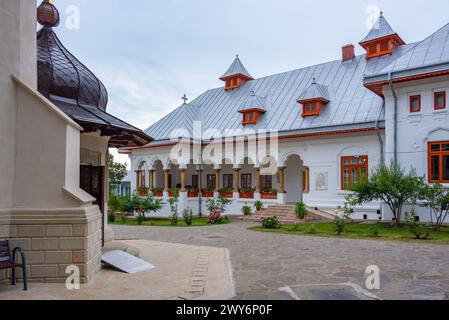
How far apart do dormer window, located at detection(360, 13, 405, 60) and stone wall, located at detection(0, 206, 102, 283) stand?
20.2m

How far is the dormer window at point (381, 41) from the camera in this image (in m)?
20.8

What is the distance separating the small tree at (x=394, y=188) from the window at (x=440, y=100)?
280 cm

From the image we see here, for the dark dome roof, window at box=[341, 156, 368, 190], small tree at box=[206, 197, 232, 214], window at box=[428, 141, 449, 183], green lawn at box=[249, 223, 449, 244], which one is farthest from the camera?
small tree at box=[206, 197, 232, 214]

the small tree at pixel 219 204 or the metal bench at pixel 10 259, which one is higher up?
the metal bench at pixel 10 259

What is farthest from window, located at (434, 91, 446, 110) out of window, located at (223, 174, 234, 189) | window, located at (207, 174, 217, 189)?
window, located at (207, 174, 217, 189)

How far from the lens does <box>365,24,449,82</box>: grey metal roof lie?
587 inches

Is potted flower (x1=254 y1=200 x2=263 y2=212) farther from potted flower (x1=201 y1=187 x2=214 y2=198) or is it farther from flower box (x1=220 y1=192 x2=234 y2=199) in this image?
potted flower (x1=201 y1=187 x2=214 y2=198)

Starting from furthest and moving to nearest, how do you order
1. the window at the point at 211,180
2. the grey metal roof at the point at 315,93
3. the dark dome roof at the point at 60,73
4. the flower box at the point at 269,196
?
the window at the point at 211,180
the flower box at the point at 269,196
the grey metal roof at the point at 315,93
the dark dome roof at the point at 60,73

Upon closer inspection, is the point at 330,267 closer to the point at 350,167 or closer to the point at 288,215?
the point at 288,215

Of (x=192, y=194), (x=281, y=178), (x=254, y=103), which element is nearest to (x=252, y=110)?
(x=254, y=103)

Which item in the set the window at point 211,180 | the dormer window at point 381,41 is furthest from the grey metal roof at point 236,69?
the dormer window at point 381,41

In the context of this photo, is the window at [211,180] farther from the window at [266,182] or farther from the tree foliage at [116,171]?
the tree foliage at [116,171]
